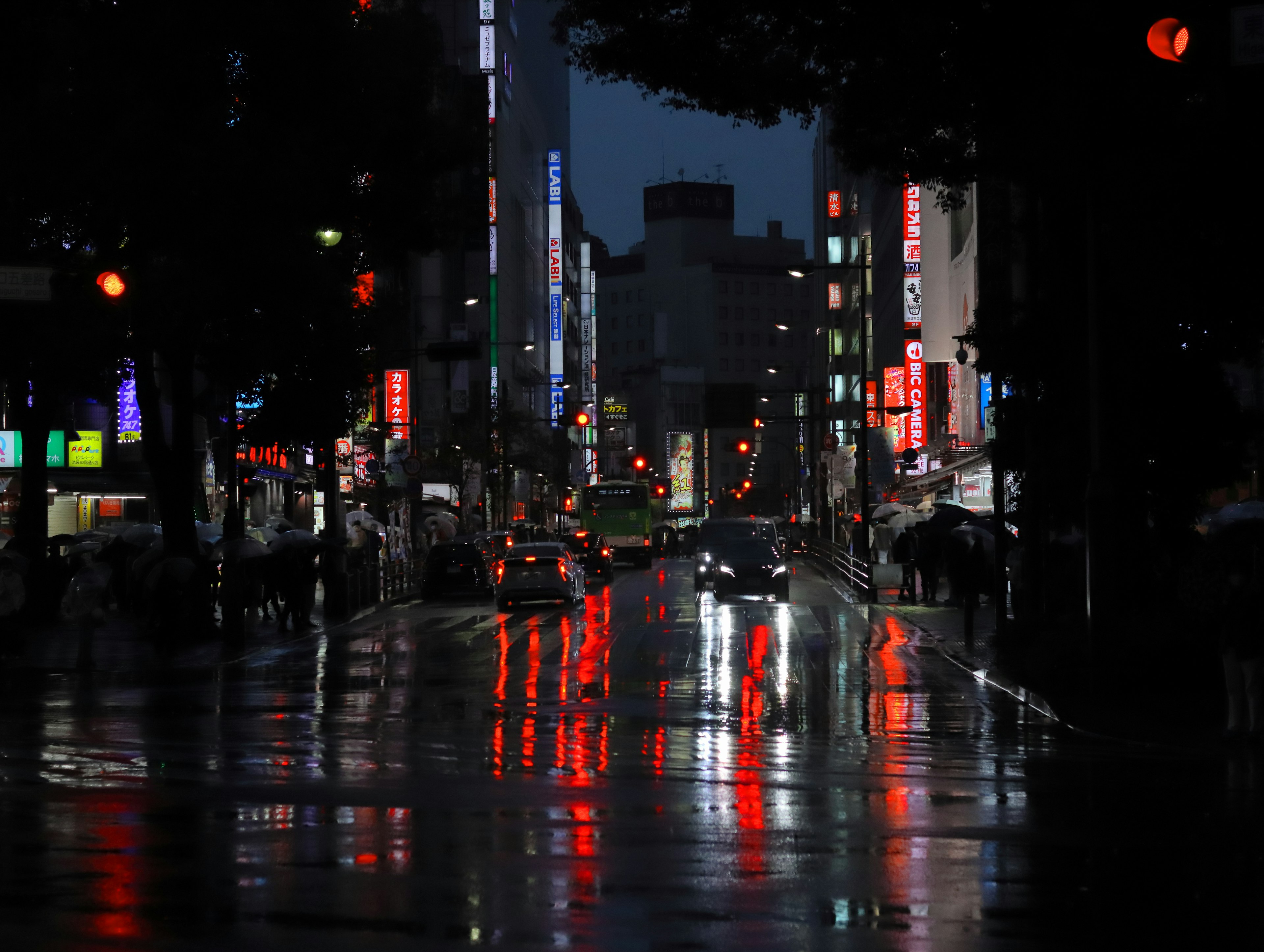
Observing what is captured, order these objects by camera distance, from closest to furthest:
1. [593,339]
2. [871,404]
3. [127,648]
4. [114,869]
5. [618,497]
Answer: [114,869], [127,648], [618,497], [871,404], [593,339]

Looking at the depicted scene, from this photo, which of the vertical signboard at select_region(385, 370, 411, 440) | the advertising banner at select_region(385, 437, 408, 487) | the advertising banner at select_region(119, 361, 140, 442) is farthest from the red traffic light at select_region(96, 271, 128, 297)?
the vertical signboard at select_region(385, 370, 411, 440)

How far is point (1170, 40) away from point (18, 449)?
42697mm

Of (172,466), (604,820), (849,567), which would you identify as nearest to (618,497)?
(849,567)

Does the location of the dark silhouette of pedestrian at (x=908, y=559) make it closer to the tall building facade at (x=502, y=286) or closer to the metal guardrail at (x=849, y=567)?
the metal guardrail at (x=849, y=567)

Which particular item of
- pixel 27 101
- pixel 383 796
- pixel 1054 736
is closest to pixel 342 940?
pixel 383 796

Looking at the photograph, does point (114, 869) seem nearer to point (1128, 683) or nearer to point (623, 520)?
point (1128, 683)

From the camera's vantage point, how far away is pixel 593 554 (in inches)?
2357

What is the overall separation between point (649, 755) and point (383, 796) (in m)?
3.07

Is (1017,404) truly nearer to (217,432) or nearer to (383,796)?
(383,796)

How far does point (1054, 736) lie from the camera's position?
15453 mm

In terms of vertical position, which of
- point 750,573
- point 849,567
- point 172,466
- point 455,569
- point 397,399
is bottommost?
point 750,573

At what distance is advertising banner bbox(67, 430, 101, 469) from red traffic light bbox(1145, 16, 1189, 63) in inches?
1654

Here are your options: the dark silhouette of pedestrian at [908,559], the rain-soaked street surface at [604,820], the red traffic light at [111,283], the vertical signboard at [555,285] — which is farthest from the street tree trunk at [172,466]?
the vertical signboard at [555,285]

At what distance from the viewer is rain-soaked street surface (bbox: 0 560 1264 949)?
7.73 metres
